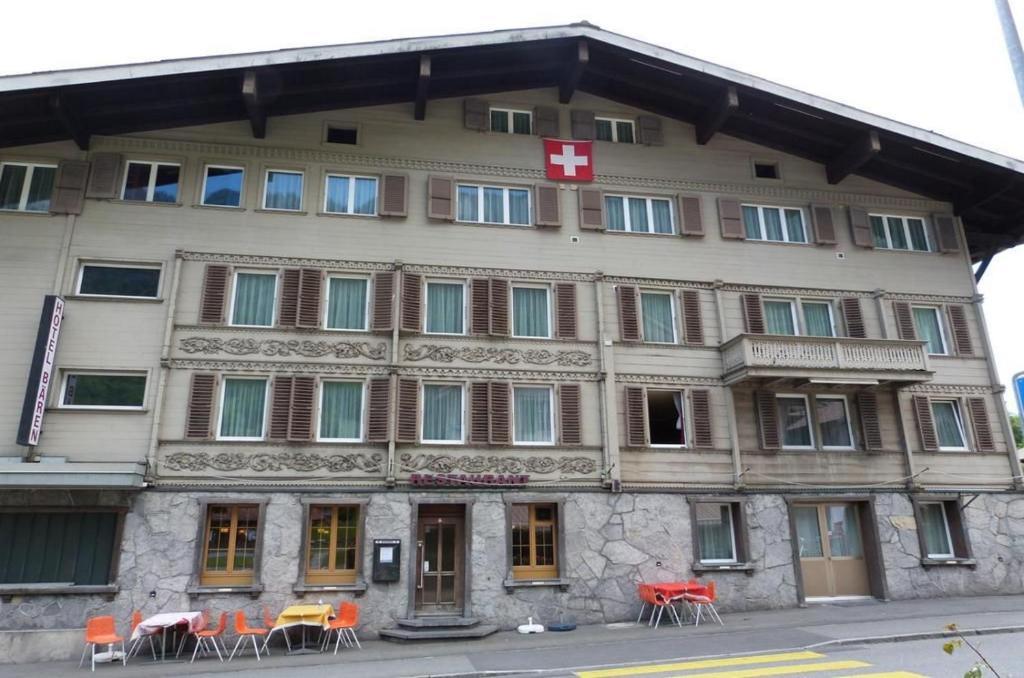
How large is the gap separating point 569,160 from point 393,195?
5.36m

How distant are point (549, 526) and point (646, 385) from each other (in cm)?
457

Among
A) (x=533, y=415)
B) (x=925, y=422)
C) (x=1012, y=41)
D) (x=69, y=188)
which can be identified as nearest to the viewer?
(x=1012, y=41)

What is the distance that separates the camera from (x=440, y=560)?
16.4m

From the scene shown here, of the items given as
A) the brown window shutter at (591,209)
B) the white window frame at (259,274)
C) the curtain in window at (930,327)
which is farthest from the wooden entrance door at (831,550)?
the white window frame at (259,274)

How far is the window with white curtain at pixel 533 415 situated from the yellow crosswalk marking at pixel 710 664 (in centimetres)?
681

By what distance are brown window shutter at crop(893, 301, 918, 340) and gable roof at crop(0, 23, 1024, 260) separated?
440cm

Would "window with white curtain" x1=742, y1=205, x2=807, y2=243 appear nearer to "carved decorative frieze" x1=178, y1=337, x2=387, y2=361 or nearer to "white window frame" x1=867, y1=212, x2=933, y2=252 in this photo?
"white window frame" x1=867, y1=212, x2=933, y2=252

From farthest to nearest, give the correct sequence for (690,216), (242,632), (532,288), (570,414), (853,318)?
1. (690,216)
2. (853,318)
3. (532,288)
4. (570,414)
5. (242,632)

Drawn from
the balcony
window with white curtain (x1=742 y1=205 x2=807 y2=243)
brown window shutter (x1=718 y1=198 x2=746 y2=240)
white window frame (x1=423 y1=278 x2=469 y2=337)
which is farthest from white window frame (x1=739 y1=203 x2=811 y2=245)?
white window frame (x1=423 y1=278 x2=469 y2=337)

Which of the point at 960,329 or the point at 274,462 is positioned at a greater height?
the point at 960,329

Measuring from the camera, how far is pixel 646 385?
59.6ft

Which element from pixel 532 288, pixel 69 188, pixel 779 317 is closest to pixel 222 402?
pixel 69 188

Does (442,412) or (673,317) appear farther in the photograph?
(673,317)

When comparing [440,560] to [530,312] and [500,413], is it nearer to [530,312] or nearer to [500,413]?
[500,413]
